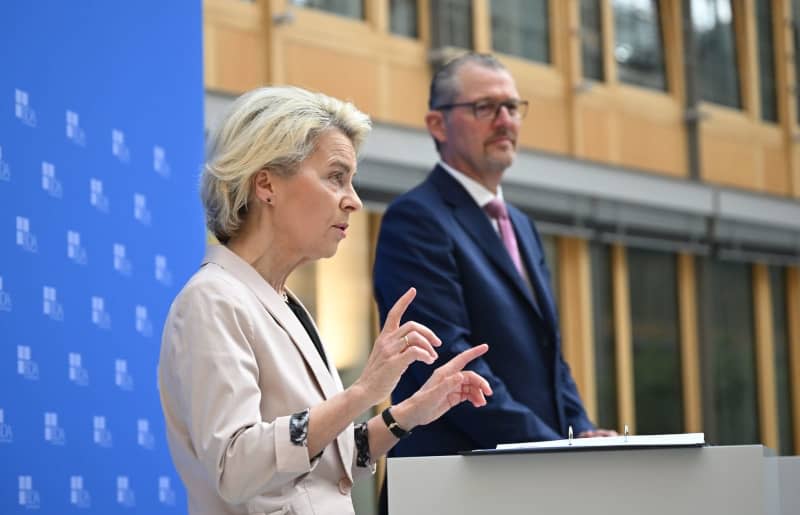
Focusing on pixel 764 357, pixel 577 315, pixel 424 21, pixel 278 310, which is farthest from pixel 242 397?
pixel 764 357

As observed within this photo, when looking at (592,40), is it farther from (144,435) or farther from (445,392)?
(445,392)

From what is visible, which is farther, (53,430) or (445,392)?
(53,430)

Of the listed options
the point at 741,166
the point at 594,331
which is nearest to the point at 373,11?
the point at 594,331

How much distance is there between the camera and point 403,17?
32.4 feet

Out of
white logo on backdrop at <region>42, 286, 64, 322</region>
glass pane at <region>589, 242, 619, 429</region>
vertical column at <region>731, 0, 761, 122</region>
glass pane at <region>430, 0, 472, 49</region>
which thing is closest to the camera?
white logo on backdrop at <region>42, 286, 64, 322</region>

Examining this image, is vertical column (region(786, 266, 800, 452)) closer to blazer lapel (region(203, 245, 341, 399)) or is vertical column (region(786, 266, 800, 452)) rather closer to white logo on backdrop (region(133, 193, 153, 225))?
white logo on backdrop (region(133, 193, 153, 225))

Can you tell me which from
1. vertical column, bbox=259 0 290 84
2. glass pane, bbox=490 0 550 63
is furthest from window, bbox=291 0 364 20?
glass pane, bbox=490 0 550 63

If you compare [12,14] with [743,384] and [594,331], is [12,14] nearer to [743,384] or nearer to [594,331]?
[594,331]

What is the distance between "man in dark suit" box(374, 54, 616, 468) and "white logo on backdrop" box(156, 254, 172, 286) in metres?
0.61

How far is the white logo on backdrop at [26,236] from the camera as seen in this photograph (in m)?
2.87

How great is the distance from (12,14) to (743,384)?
35.8 feet

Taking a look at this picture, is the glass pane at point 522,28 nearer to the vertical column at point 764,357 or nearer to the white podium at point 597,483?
the vertical column at point 764,357

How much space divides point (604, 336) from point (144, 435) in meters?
8.46

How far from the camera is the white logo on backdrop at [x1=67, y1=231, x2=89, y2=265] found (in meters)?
3.02
